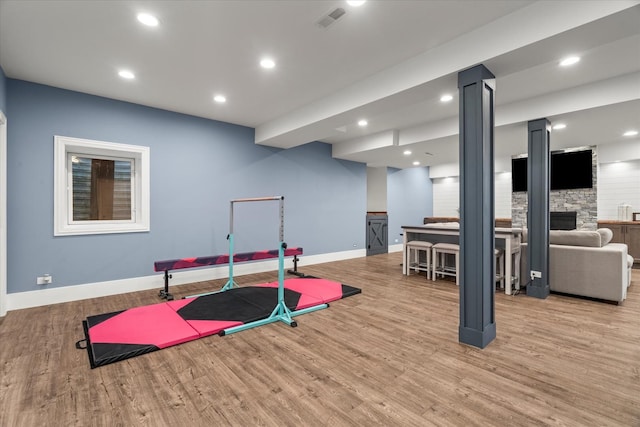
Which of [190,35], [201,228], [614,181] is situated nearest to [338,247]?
[201,228]

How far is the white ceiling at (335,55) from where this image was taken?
227 centimetres

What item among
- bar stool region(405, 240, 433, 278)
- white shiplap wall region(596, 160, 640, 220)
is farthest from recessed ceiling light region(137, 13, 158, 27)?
white shiplap wall region(596, 160, 640, 220)

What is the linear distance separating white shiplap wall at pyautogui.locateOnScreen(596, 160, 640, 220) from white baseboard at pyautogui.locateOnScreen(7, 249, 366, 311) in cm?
707

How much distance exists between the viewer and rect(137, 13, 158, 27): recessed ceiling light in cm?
238

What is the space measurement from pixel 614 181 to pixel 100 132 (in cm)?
1000

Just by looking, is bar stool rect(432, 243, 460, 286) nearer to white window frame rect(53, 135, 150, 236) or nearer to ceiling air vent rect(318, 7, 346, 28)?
ceiling air vent rect(318, 7, 346, 28)

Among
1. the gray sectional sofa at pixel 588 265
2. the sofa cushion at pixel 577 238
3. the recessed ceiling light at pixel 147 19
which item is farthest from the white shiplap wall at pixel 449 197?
the recessed ceiling light at pixel 147 19

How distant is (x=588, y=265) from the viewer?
384cm

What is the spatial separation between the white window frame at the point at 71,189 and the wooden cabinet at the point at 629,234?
887 centimetres

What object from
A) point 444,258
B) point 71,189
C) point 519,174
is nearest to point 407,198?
point 519,174

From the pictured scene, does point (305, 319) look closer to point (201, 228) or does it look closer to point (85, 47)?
point (201, 228)

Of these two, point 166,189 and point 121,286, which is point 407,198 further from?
point 121,286

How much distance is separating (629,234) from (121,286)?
934cm

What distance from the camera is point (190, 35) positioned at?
8.69 ft
